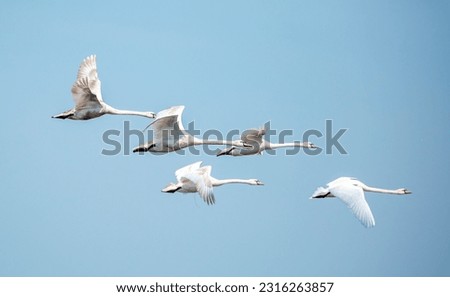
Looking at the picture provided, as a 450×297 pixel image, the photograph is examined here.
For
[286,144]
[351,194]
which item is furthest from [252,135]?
[351,194]

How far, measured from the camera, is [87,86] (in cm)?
3956

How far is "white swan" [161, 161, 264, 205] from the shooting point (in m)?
37.1

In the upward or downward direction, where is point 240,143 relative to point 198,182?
upward

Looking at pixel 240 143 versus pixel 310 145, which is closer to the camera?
pixel 240 143

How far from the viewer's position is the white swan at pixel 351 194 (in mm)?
36250

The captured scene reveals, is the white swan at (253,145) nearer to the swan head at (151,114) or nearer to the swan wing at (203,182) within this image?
the swan head at (151,114)

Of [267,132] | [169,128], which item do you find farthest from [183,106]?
[267,132]

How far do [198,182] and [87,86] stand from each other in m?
4.47

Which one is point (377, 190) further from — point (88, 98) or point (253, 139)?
point (88, 98)

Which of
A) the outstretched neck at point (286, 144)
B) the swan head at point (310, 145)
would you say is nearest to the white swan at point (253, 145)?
the outstretched neck at point (286, 144)

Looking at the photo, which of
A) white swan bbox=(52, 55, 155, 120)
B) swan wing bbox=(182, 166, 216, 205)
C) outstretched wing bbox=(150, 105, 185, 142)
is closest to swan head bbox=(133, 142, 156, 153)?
outstretched wing bbox=(150, 105, 185, 142)

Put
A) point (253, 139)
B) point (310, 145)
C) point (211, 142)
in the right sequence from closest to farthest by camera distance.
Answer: point (211, 142) < point (253, 139) < point (310, 145)

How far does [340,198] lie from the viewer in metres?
37.2

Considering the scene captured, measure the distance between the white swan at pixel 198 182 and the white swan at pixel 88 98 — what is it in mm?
2373
